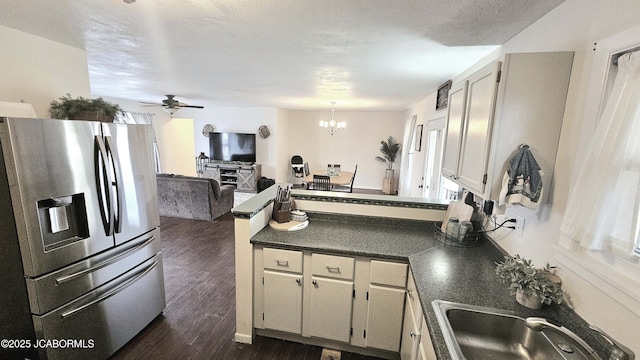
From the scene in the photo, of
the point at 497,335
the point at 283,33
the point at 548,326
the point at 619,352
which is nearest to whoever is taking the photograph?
the point at 619,352

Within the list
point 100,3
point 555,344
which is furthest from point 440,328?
point 100,3

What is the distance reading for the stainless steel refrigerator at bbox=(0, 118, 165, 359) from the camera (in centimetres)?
142

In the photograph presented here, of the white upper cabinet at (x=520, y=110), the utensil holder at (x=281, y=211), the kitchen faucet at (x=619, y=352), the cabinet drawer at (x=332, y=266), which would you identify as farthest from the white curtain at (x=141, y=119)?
the kitchen faucet at (x=619, y=352)

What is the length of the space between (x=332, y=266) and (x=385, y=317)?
520 millimetres

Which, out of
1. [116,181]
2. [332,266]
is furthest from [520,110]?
[116,181]

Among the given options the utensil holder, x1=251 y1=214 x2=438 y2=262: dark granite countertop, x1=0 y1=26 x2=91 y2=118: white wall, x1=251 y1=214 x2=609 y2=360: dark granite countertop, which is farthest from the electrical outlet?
x1=0 y1=26 x2=91 y2=118: white wall

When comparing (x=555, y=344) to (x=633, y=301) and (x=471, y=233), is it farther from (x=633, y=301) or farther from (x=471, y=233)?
(x=471, y=233)

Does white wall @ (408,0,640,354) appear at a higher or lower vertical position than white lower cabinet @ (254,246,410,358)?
higher

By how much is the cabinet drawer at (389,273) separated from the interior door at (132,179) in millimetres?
1798

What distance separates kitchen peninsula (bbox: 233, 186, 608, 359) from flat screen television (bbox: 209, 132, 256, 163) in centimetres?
579

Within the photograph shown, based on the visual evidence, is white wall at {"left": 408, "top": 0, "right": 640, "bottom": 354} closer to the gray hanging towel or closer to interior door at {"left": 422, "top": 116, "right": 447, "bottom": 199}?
the gray hanging towel

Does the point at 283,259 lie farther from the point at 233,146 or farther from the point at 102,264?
the point at 233,146

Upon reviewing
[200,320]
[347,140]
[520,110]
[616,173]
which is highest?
[520,110]

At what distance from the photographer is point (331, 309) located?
197 centimetres
